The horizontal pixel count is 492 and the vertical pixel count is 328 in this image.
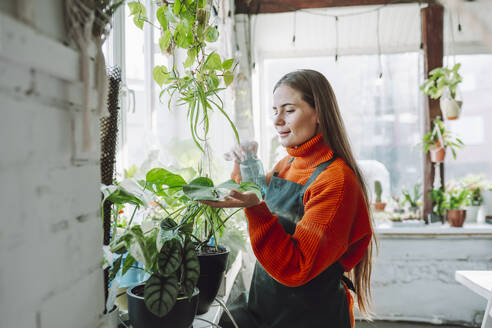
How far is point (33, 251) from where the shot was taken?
555mm

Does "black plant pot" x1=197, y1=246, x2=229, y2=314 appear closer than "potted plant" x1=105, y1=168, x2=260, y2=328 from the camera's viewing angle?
No

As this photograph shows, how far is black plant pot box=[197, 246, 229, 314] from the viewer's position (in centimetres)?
102

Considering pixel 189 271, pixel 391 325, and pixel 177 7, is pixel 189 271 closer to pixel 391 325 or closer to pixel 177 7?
pixel 177 7

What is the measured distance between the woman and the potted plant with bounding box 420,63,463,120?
1933mm

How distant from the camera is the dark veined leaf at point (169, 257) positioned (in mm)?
756

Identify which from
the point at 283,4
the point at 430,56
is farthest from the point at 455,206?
the point at 283,4

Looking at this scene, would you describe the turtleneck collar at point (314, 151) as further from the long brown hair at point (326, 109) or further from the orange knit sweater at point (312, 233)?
the orange knit sweater at point (312, 233)

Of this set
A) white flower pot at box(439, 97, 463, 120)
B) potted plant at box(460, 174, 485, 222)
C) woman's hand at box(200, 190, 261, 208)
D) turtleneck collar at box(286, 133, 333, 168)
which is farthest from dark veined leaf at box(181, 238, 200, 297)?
potted plant at box(460, 174, 485, 222)

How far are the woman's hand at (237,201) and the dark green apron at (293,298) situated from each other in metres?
0.34

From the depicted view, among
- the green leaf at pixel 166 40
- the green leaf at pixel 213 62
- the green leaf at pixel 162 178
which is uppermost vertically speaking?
the green leaf at pixel 166 40

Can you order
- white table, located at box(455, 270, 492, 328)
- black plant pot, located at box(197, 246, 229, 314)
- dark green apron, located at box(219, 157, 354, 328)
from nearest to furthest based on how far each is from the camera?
1. black plant pot, located at box(197, 246, 229, 314)
2. dark green apron, located at box(219, 157, 354, 328)
3. white table, located at box(455, 270, 492, 328)

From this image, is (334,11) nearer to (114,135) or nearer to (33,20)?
(114,135)

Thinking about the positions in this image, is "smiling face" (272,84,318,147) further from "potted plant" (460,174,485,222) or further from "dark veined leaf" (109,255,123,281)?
"potted plant" (460,174,485,222)

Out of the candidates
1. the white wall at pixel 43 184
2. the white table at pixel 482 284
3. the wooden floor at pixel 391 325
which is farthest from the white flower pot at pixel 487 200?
the white wall at pixel 43 184
